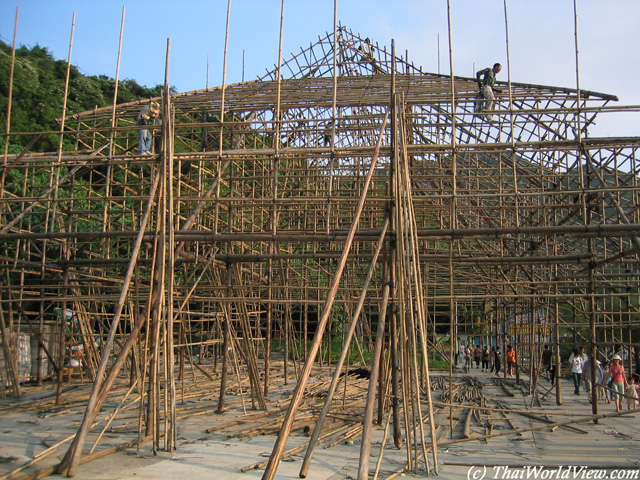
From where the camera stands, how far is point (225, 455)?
8445mm

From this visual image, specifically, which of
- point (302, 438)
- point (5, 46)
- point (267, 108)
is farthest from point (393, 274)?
point (5, 46)

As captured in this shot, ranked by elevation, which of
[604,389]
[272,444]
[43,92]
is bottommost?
[272,444]

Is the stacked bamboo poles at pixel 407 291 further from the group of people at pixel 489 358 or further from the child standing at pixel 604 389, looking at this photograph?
the group of people at pixel 489 358

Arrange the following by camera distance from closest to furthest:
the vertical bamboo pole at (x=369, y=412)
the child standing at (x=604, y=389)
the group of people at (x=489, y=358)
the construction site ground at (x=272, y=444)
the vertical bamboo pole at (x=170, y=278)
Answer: the vertical bamboo pole at (x=369, y=412) < the construction site ground at (x=272, y=444) < the vertical bamboo pole at (x=170, y=278) < the child standing at (x=604, y=389) < the group of people at (x=489, y=358)

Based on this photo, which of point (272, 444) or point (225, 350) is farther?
point (225, 350)

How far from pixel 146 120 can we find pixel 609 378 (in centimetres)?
1306

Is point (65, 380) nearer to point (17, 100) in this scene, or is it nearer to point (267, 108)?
point (267, 108)

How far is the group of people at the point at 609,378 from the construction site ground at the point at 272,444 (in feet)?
2.43

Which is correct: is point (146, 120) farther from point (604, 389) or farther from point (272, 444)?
point (604, 389)

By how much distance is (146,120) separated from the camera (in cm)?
1272

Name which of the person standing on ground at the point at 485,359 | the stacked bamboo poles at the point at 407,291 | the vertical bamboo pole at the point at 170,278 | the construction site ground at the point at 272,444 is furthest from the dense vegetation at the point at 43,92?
the person standing on ground at the point at 485,359

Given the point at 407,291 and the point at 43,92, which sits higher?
the point at 43,92

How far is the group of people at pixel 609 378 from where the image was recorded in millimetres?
13188

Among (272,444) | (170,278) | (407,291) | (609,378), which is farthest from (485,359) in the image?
(170,278)
